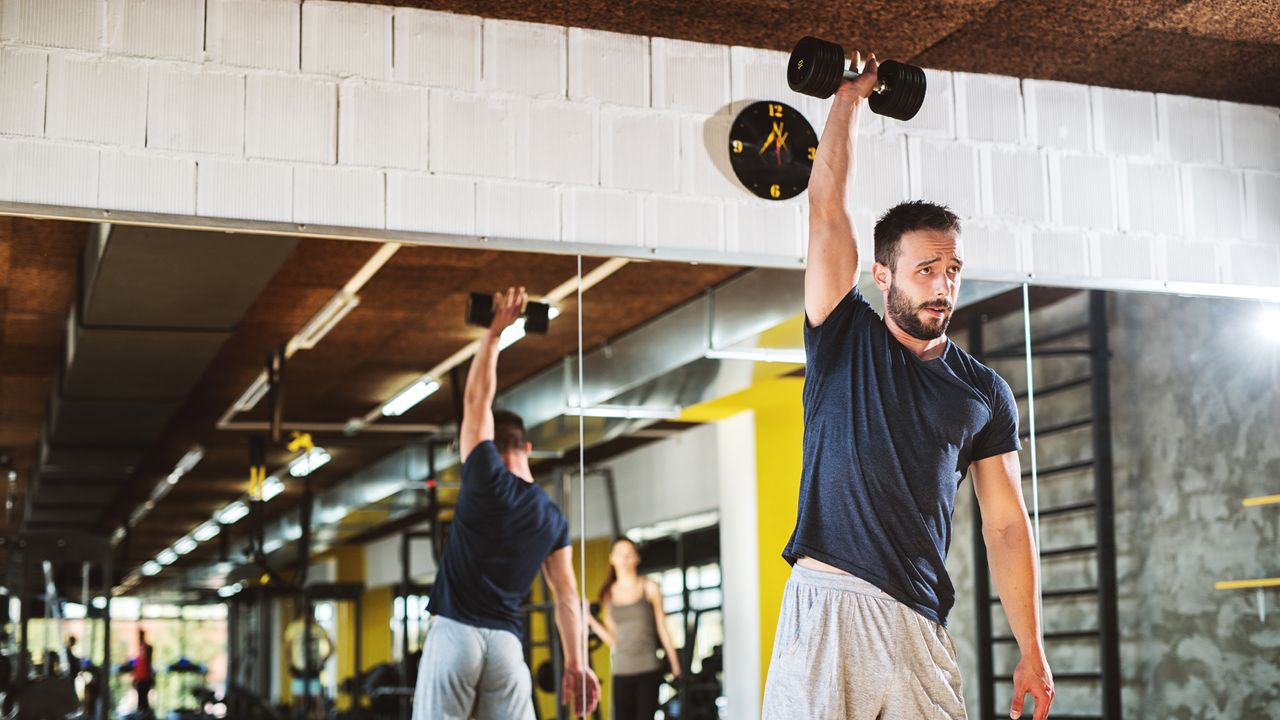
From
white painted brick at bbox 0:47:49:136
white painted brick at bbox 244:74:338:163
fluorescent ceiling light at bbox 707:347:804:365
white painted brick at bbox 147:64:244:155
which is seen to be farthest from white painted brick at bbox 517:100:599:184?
white painted brick at bbox 0:47:49:136

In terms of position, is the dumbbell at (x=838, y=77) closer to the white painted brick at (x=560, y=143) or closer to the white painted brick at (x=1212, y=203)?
the white painted brick at (x=560, y=143)

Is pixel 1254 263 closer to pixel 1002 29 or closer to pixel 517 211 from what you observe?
pixel 1002 29

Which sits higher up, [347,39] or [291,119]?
[347,39]

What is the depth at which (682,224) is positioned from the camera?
4.03 m

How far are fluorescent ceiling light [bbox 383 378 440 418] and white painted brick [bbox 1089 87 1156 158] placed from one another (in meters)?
2.44

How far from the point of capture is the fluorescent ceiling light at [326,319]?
367cm

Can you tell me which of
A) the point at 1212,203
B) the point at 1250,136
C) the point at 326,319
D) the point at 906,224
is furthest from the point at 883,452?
the point at 1250,136

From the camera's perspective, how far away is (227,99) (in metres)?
3.55

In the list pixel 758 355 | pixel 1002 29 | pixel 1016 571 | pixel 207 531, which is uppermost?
pixel 1002 29

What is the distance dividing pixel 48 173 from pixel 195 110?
404 mm

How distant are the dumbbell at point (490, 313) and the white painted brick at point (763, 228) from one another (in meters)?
0.60

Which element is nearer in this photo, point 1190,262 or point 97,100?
point 97,100

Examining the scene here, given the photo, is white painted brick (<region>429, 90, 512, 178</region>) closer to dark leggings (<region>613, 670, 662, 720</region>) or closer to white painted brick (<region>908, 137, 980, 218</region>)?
white painted brick (<region>908, 137, 980, 218</region>)

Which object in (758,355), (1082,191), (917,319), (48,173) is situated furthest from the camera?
(1082,191)
